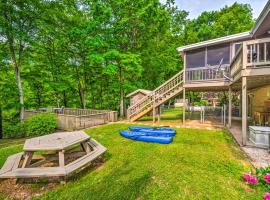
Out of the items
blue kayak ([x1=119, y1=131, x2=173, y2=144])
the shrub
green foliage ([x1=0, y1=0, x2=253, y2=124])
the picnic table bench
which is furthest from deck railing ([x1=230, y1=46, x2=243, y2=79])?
the shrub

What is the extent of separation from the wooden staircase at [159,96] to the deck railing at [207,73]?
0.54 m

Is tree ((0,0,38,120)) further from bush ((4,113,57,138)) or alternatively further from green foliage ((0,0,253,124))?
bush ((4,113,57,138))

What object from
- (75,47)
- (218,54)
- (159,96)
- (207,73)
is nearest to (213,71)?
(207,73)

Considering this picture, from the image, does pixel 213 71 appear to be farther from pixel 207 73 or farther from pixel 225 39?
pixel 225 39

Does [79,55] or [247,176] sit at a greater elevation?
[79,55]

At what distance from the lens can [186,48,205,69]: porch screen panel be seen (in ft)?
32.0

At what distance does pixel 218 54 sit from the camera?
9250 mm

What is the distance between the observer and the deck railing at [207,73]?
28.9ft

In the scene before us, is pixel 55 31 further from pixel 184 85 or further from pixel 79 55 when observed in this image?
pixel 184 85

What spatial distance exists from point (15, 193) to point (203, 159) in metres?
4.69

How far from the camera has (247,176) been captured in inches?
128

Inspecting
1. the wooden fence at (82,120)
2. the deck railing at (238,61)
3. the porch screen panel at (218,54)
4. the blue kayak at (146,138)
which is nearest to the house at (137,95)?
the wooden fence at (82,120)

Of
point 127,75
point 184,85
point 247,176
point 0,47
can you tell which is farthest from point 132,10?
point 247,176

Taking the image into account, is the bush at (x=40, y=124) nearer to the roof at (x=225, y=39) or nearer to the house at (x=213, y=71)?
the house at (x=213, y=71)
